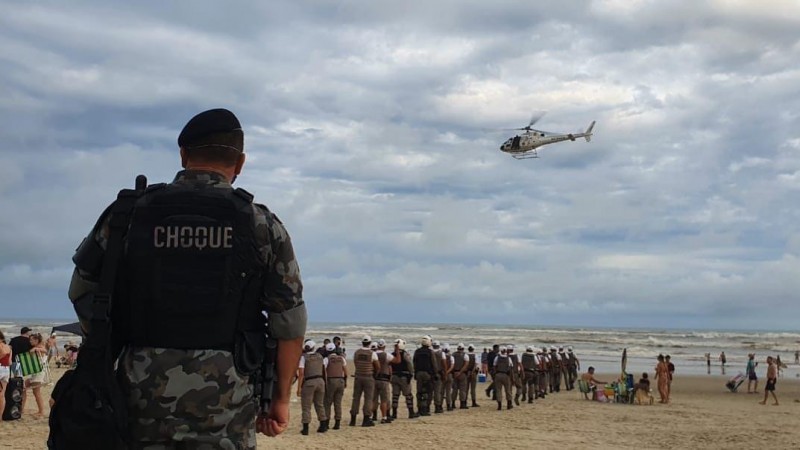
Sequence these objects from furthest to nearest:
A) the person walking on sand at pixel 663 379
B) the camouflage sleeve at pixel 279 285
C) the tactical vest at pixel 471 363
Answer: the person walking on sand at pixel 663 379
the tactical vest at pixel 471 363
the camouflage sleeve at pixel 279 285

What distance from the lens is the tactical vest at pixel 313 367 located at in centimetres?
1628

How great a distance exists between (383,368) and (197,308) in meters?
15.6

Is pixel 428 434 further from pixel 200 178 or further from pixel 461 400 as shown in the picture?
pixel 200 178

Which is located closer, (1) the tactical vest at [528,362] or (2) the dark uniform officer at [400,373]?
(2) the dark uniform officer at [400,373]

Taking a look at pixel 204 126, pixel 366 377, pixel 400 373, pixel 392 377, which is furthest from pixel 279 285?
pixel 400 373

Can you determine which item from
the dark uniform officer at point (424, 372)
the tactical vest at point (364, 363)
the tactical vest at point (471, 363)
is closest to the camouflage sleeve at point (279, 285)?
the tactical vest at point (364, 363)

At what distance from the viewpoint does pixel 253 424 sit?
2.82m

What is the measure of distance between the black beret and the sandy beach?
439 inches

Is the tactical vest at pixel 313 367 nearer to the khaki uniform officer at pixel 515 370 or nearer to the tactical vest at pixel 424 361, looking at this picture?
the tactical vest at pixel 424 361

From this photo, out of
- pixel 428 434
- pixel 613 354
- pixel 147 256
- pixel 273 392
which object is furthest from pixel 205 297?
pixel 613 354

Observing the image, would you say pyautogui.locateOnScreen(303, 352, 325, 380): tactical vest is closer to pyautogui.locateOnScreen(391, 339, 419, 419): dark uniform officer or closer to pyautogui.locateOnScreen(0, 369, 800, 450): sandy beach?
pyautogui.locateOnScreen(0, 369, 800, 450): sandy beach

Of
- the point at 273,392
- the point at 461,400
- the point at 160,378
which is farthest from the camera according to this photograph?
the point at 461,400

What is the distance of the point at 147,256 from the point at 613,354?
62.2 metres

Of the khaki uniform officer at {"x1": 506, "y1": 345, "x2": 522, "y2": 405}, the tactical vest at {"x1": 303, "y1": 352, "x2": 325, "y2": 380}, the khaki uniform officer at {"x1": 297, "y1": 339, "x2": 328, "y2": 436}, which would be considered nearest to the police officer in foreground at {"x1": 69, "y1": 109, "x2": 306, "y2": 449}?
the khaki uniform officer at {"x1": 297, "y1": 339, "x2": 328, "y2": 436}
